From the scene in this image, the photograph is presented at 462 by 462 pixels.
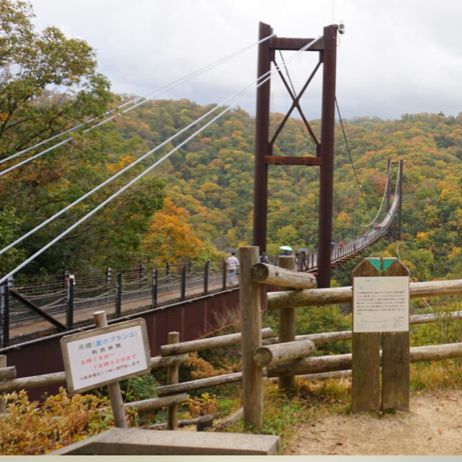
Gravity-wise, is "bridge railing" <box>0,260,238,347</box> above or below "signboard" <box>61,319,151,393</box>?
below

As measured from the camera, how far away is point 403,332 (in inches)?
142

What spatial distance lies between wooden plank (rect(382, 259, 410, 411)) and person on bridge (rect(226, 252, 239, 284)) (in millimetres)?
9828

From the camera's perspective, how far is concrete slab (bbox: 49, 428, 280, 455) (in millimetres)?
2826

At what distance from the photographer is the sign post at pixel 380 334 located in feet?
11.7

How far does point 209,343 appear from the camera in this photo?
15.5ft

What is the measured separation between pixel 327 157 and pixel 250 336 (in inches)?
465

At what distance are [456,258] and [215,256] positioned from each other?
788cm

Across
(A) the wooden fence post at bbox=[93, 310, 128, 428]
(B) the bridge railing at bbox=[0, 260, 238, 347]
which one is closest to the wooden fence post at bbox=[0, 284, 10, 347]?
(B) the bridge railing at bbox=[0, 260, 238, 347]

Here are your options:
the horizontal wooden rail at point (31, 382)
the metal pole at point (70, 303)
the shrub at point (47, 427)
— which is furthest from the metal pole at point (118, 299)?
the shrub at point (47, 427)

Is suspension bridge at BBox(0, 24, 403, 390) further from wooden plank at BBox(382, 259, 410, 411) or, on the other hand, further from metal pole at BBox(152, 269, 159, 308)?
wooden plank at BBox(382, 259, 410, 411)

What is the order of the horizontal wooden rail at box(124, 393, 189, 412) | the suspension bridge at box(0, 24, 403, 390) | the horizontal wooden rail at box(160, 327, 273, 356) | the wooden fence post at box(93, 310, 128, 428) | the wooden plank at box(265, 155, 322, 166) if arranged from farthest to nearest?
the wooden plank at box(265, 155, 322, 166)
the suspension bridge at box(0, 24, 403, 390)
the horizontal wooden rail at box(124, 393, 189, 412)
the horizontal wooden rail at box(160, 327, 273, 356)
the wooden fence post at box(93, 310, 128, 428)

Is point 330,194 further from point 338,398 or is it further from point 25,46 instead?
point 338,398

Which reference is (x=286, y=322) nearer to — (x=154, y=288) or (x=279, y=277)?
(x=279, y=277)

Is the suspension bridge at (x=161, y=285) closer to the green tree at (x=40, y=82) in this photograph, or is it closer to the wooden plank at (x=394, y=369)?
the green tree at (x=40, y=82)
